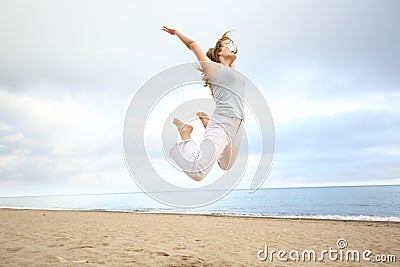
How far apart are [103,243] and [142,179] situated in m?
4.74

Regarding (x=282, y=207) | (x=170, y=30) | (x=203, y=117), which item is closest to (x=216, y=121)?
(x=203, y=117)

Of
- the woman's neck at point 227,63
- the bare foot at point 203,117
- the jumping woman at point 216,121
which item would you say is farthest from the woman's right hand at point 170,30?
the bare foot at point 203,117

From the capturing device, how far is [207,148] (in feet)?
11.7

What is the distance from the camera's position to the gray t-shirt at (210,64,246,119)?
3.68 m

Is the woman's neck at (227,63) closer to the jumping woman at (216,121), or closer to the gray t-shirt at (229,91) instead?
the jumping woman at (216,121)

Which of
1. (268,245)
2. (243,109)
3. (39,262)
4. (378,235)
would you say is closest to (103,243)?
(39,262)

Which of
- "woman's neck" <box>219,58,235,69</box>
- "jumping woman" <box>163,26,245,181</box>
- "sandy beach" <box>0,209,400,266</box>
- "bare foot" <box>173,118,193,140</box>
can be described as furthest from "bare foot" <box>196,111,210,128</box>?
"sandy beach" <box>0,209,400,266</box>

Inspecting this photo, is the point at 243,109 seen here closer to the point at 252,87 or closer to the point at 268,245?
the point at 252,87

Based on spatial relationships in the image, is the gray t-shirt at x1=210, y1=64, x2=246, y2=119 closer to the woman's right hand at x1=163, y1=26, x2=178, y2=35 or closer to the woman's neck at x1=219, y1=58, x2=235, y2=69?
the woman's neck at x1=219, y1=58, x2=235, y2=69

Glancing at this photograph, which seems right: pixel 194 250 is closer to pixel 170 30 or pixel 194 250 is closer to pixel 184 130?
pixel 184 130

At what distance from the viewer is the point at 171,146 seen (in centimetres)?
381

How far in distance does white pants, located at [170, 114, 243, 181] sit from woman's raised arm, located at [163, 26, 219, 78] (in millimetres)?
458

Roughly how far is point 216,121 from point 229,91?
0.35m

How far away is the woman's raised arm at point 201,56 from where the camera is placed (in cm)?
359
